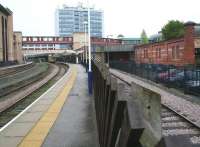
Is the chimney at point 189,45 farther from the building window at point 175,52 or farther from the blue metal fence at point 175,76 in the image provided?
the blue metal fence at point 175,76

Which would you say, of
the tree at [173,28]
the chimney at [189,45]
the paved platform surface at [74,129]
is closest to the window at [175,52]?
the chimney at [189,45]

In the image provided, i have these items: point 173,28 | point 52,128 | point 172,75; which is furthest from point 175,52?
point 173,28

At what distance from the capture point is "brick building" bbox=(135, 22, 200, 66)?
54.8 metres

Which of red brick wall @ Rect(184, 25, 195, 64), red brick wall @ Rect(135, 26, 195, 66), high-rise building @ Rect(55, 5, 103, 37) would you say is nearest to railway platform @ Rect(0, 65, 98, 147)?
red brick wall @ Rect(184, 25, 195, 64)

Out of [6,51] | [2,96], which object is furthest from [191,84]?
[6,51]

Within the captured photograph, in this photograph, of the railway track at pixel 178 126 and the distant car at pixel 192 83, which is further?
the distant car at pixel 192 83

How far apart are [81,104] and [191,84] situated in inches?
420

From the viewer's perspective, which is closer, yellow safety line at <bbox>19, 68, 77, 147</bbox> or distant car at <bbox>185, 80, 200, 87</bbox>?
yellow safety line at <bbox>19, 68, 77, 147</bbox>

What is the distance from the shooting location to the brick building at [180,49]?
54.8 m

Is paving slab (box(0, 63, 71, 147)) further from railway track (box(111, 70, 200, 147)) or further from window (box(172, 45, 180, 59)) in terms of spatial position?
window (box(172, 45, 180, 59))

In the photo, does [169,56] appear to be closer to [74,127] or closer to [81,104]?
[81,104]

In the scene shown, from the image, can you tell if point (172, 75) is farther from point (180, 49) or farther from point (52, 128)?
point (180, 49)

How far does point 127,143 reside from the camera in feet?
8.49

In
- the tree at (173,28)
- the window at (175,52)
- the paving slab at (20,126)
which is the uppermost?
the tree at (173,28)
